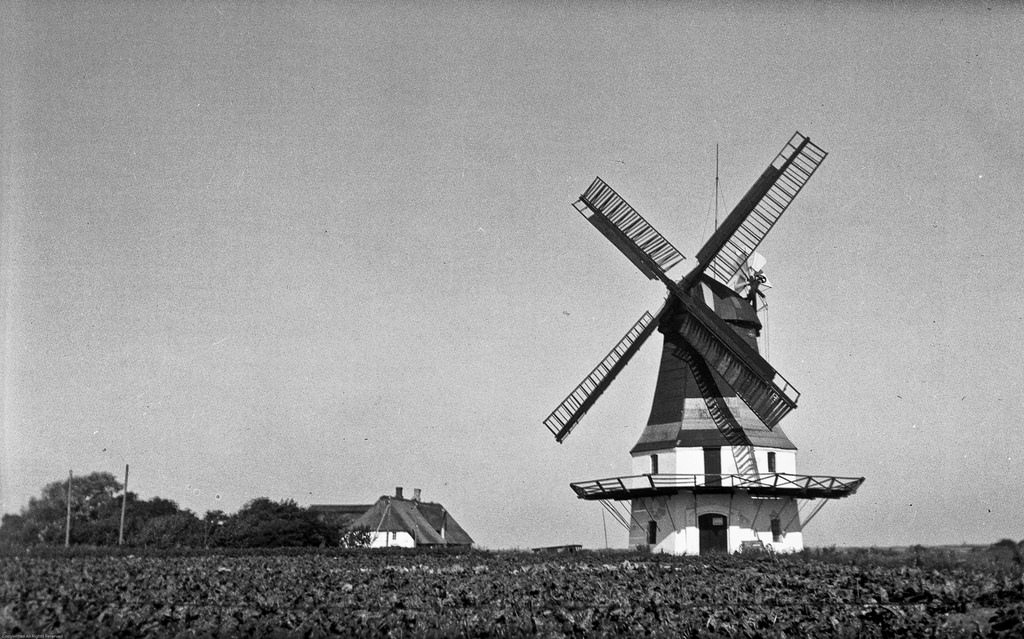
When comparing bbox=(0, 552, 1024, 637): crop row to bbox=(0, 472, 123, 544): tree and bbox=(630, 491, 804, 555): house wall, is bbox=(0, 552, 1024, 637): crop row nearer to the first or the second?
bbox=(630, 491, 804, 555): house wall

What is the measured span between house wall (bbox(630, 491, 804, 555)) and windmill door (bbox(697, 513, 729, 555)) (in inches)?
7.0

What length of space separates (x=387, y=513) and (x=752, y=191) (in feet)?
147

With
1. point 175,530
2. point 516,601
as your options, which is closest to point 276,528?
point 175,530

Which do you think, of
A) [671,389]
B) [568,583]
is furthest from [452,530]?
[568,583]

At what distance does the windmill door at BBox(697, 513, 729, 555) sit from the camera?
33719 millimetres

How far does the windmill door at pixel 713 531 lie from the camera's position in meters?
33.7

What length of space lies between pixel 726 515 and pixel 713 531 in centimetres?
68

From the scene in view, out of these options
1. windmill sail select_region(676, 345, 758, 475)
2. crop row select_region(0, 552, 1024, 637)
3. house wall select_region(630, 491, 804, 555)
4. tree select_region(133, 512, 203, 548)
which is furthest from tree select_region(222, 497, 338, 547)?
crop row select_region(0, 552, 1024, 637)

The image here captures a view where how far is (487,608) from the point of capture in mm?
16375

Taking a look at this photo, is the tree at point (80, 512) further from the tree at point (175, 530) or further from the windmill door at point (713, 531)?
the windmill door at point (713, 531)

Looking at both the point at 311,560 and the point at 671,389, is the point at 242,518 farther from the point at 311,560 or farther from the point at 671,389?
the point at 671,389

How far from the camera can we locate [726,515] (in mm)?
33688

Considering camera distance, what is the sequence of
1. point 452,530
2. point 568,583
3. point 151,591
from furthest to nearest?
point 452,530 < point 568,583 < point 151,591

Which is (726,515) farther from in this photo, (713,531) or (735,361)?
(735,361)
